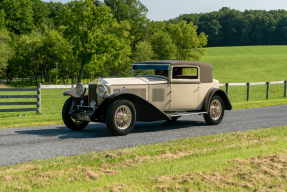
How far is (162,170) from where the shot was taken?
4.81 m

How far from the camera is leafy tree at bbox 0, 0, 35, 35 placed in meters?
72.6

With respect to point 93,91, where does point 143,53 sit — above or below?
above

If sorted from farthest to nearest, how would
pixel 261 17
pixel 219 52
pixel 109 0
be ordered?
pixel 261 17, pixel 219 52, pixel 109 0

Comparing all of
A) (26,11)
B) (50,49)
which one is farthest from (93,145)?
(26,11)

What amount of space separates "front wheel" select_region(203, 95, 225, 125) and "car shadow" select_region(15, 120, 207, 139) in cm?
36

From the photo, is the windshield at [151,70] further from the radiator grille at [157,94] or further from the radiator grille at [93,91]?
the radiator grille at [93,91]

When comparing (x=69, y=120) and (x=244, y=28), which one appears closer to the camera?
(x=69, y=120)

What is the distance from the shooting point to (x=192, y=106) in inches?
377

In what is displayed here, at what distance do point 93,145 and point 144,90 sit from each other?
235 cm

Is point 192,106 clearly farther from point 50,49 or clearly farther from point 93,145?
point 50,49

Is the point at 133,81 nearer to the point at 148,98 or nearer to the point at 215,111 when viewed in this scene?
the point at 148,98

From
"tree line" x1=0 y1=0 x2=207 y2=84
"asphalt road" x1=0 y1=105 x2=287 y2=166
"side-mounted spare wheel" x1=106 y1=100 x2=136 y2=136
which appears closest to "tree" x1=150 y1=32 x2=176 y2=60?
"tree line" x1=0 y1=0 x2=207 y2=84

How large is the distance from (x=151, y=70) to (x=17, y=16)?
2788 inches

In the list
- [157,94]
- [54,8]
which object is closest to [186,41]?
[54,8]
